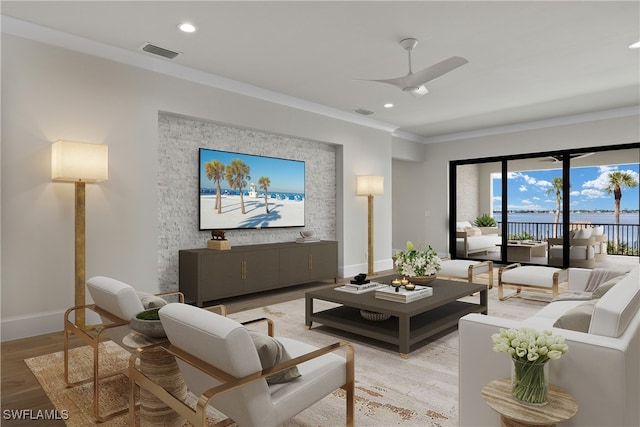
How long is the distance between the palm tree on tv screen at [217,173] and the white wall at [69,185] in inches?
22.1

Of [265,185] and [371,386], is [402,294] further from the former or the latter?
[265,185]

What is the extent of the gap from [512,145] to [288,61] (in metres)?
5.47

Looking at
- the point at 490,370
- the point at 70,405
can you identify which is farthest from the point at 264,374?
the point at 70,405

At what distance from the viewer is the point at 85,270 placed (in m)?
3.78

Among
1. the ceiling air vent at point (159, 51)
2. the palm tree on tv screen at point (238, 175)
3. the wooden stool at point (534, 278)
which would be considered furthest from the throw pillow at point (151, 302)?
the wooden stool at point (534, 278)

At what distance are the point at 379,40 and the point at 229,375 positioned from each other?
343 centimetres

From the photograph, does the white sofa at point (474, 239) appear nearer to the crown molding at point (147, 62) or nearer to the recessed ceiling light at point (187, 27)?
the crown molding at point (147, 62)

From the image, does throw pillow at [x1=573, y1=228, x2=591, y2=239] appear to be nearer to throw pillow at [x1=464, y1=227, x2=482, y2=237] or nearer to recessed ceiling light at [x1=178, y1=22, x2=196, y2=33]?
throw pillow at [x1=464, y1=227, x2=482, y2=237]

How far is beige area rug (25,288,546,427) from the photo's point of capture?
220cm

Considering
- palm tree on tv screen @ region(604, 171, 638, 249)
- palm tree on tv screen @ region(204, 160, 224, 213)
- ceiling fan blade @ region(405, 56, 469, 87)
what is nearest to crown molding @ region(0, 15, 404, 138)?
palm tree on tv screen @ region(204, 160, 224, 213)

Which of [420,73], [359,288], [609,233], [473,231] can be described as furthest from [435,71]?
[473,231]

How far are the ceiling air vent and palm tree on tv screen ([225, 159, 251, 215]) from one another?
5.12 ft

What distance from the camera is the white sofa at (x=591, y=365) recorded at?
5.10 ft

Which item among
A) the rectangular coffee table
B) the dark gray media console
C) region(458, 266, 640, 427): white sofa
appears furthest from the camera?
the dark gray media console
